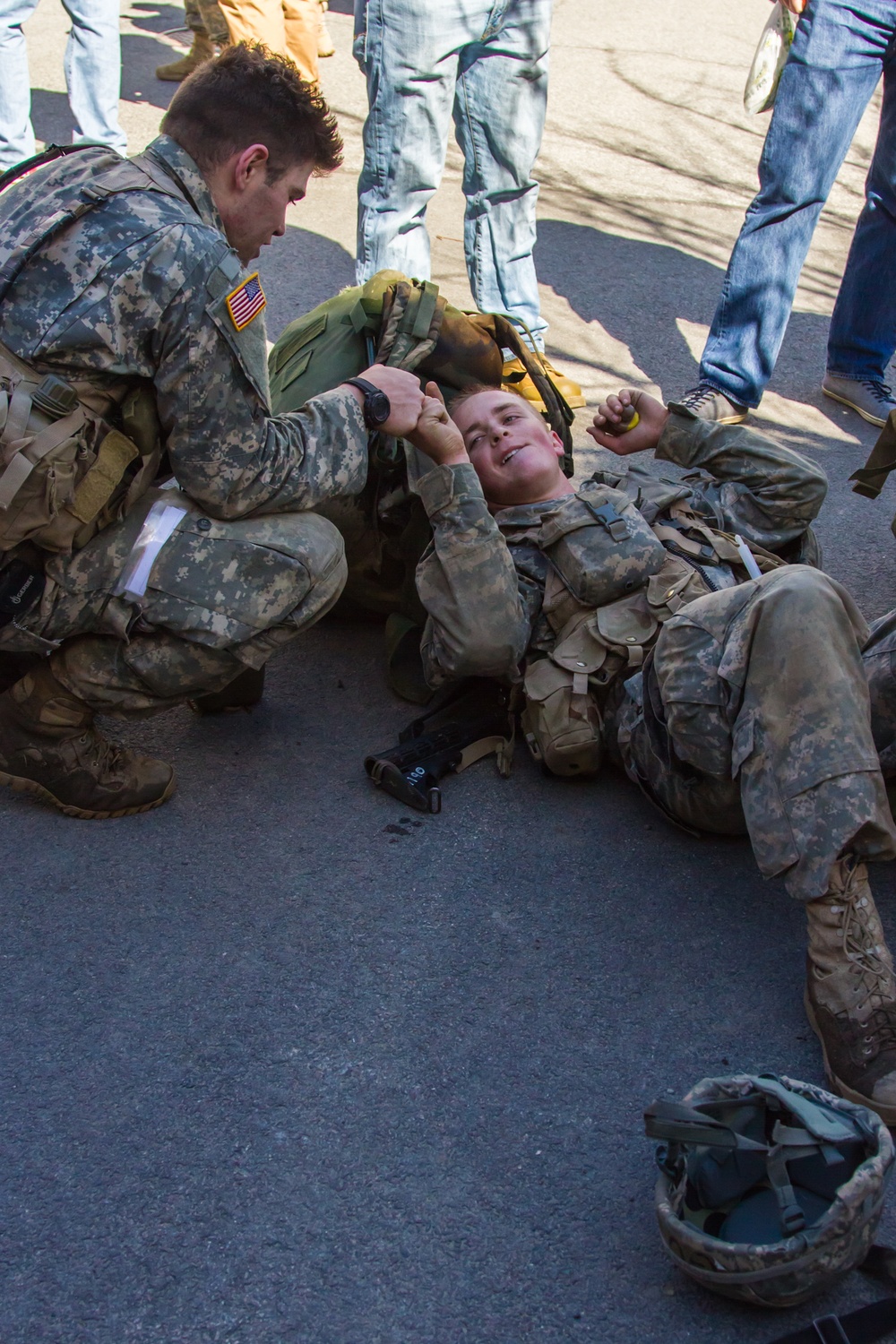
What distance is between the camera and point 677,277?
5.83 meters

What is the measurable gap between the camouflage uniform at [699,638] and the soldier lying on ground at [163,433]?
310mm

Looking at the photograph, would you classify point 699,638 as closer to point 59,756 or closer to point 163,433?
point 163,433

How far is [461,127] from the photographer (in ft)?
15.1

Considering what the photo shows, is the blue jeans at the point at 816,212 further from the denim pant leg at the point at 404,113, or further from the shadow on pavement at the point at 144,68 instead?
the shadow on pavement at the point at 144,68

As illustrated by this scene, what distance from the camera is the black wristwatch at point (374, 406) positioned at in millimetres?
2746

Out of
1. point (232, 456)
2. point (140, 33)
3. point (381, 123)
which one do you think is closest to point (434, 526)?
point (232, 456)

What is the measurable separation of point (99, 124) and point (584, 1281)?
5.74 metres

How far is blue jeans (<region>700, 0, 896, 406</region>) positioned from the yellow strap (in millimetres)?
2708

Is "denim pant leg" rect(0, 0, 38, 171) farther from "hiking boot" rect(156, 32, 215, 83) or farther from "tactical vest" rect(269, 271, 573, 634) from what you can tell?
"tactical vest" rect(269, 271, 573, 634)

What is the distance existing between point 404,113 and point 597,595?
2113 mm

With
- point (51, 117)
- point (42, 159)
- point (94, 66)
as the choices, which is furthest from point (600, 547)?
point (51, 117)

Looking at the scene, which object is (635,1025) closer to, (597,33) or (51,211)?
(51,211)

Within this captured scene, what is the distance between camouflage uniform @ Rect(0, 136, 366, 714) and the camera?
2.29m

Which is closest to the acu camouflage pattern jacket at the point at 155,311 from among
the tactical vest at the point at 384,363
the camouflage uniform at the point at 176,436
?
the camouflage uniform at the point at 176,436
